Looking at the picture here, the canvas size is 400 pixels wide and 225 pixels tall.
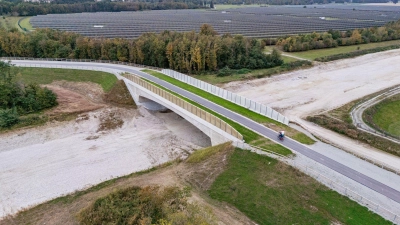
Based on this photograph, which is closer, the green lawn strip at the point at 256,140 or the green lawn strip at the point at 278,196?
the green lawn strip at the point at 278,196

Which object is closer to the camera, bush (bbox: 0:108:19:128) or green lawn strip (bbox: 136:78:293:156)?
green lawn strip (bbox: 136:78:293:156)

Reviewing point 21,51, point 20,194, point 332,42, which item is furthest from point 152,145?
point 332,42

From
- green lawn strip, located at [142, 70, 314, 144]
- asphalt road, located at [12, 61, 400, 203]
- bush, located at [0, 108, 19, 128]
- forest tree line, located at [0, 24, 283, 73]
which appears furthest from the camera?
forest tree line, located at [0, 24, 283, 73]

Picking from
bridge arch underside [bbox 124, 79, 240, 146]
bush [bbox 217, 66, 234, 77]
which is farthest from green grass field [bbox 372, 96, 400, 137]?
bush [bbox 217, 66, 234, 77]

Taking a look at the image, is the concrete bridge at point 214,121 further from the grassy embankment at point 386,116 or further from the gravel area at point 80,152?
the grassy embankment at point 386,116

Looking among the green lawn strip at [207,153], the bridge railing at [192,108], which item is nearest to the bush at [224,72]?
the bridge railing at [192,108]

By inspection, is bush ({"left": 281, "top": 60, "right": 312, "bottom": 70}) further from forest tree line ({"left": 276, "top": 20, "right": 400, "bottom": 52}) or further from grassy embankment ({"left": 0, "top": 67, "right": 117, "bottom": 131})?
grassy embankment ({"left": 0, "top": 67, "right": 117, "bottom": 131})

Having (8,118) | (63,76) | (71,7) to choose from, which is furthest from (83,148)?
(71,7)
